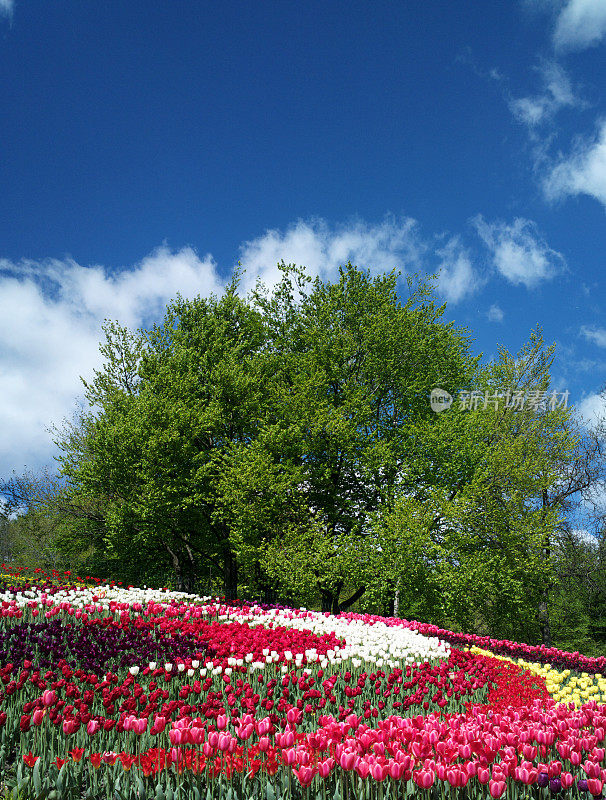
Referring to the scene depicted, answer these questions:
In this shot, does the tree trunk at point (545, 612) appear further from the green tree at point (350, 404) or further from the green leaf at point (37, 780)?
the green leaf at point (37, 780)

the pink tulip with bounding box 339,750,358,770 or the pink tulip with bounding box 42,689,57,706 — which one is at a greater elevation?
the pink tulip with bounding box 339,750,358,770

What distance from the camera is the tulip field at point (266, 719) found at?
10.7 ft

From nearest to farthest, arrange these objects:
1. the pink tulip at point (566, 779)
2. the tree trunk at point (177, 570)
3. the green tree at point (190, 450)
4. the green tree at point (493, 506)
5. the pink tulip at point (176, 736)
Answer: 1. the pink tulip at point (566, 779)
2. the pink tulip at point (176, 736)
3. the green tree at point (493, 506)
4. the green tree at point (190, 450)
5. the tree trunk at point (177, 570)

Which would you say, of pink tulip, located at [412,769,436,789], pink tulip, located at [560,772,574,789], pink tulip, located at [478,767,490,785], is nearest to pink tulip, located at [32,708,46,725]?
pink tulip, located at [412,769,436,789]

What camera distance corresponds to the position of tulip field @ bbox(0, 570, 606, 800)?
3258 mm

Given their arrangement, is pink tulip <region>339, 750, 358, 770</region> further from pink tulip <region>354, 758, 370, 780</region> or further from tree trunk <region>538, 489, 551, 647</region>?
tree trunk <region>538, 489, 551, 647</region>

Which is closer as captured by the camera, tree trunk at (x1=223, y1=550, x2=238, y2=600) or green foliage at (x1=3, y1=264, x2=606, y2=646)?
green foliage at (x1=3, y1=264, x2=606, y2=646)

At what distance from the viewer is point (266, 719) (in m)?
3.74

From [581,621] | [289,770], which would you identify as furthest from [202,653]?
[581,621]

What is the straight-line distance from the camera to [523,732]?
3.86 meters

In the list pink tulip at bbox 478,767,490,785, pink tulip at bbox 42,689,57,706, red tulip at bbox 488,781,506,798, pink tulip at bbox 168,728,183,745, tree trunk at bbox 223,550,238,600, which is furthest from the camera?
tree trunk at bbox 223,550,238,600

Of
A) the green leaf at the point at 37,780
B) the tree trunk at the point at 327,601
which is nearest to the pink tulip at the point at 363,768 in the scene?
the green leaf at the point at 37,780

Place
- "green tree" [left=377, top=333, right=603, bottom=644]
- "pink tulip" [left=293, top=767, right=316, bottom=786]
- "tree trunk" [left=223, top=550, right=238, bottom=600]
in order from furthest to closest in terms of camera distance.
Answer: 1. "tree trunk" [left=223, top=550, right=238, bottom=600]
2. "green tree" [left=377, top=333, right=603, bottom=644]
3. "pink tulip" [left=293, top=767, right=316, bottom=786]

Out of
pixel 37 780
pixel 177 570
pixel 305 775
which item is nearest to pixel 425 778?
pixel 305 775
